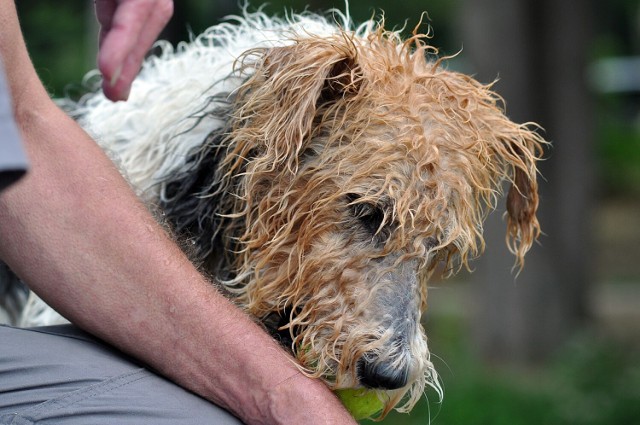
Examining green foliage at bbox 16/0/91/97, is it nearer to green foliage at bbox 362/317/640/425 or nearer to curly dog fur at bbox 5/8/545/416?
green foliage at bbox 362/317/640/425

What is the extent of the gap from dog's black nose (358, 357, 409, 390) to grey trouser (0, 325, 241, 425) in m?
0.41

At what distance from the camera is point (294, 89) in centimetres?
246

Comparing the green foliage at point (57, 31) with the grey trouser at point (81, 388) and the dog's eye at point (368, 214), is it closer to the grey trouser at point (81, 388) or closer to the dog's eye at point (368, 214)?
the dog's eye at point (368, 214)

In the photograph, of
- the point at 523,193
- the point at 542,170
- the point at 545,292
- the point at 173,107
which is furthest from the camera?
the point at 545,292

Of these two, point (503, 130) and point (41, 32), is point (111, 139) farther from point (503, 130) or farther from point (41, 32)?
point (41, 32)

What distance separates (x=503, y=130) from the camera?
9.20ft

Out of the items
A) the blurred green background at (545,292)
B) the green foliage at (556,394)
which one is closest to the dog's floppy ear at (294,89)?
the green foliage at (556,394)

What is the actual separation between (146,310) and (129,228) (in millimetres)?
172

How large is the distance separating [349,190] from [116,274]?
79cm

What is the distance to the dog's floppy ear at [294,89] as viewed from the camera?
247cm

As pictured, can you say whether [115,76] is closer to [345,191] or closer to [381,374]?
[345,191]

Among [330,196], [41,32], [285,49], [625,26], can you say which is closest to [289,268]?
[330,196]

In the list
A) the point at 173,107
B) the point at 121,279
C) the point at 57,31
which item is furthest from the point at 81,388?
the point at 57,31

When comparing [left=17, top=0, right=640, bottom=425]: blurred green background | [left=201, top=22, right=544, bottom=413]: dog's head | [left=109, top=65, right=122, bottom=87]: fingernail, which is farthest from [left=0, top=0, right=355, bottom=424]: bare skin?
[left=17, top=0, right=640, bottom=425]: blurred green background
